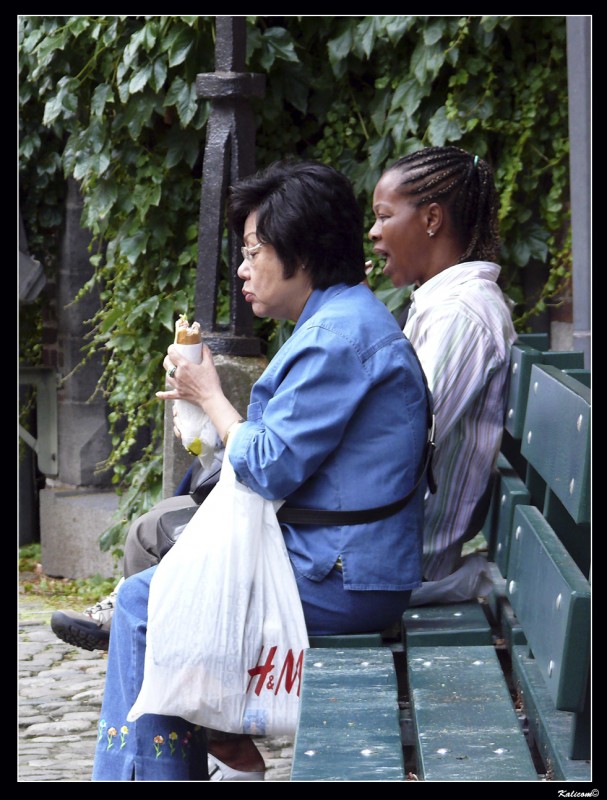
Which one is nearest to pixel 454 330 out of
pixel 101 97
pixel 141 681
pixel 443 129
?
pixel 141 681

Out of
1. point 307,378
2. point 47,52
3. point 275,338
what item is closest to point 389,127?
point 275,338

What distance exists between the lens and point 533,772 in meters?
1.65

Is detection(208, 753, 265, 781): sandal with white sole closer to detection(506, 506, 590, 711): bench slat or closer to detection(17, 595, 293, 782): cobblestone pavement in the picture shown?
detection(17, 595, 293, 782): cobblestone pavement

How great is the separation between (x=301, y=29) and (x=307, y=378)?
3651 mm

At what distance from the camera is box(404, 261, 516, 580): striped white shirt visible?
2.80m

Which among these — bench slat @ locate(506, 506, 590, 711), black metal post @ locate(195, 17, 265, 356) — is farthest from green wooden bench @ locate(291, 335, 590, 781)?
black metal post @ locate(195, 17, 265, 356)

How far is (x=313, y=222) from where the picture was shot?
265 cm

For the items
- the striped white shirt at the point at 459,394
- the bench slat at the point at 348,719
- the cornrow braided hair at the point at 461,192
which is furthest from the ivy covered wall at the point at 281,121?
the bench slat at the point at 348,719

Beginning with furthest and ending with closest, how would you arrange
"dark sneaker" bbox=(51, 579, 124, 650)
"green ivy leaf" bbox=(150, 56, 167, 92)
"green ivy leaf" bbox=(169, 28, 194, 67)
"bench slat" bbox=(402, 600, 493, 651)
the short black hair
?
"green ivy leaf" bbox=(150, 56, 167, 92) → "green ivy leaf" bbox=(169, 28, 194, 67) → "dark sneaker" bbox=(51, 579, 124, 650) → the short black hair → "bench slat" bbox=(402, 600, 493, 651)

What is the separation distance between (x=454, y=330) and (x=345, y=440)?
0.51 m

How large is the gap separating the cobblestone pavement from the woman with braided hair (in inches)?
34.4

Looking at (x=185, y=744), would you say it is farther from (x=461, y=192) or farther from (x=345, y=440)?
(x=461, y=192)

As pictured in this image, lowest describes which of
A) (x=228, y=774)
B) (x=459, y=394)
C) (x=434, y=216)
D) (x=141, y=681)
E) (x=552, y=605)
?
(x=228, y=774)

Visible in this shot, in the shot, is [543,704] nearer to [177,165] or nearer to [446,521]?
[446,521]
